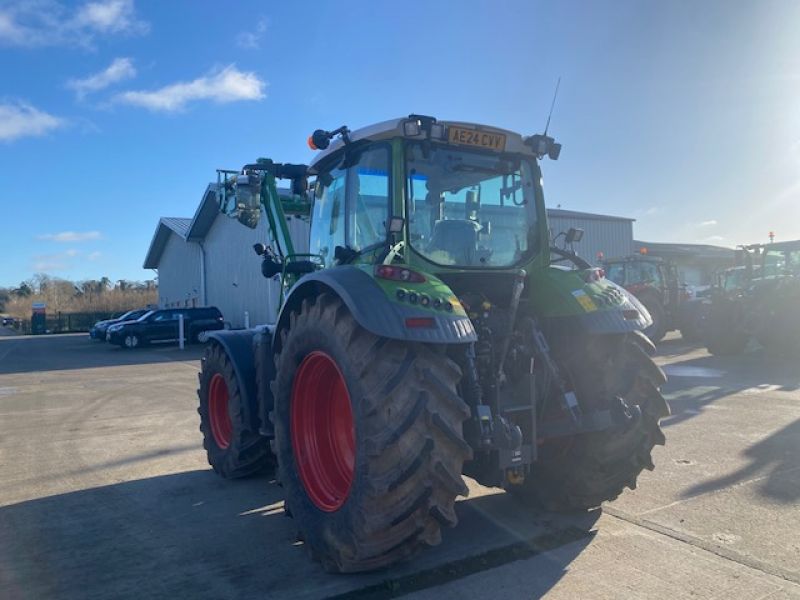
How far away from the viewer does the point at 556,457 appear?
4473 mm

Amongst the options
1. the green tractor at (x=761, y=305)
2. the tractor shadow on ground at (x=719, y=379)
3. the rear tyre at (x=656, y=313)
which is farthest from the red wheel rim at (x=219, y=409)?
the rear tyre at (x=656, y=313)

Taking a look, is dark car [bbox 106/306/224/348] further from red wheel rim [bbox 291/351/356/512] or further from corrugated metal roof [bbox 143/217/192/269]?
red wheel rim [bbox 291/351/356/512]

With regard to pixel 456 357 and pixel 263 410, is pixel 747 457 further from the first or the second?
pixel 263 410

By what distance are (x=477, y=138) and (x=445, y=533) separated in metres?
2.68

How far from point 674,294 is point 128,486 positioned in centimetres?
1587

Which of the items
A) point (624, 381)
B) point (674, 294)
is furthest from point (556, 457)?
point (674, 294)

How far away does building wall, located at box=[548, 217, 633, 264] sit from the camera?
29881mm

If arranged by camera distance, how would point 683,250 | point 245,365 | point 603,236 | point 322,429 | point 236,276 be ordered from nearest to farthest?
point 322,429 → point 245,365 → point 603,236 → point 236,276 → point 683,250

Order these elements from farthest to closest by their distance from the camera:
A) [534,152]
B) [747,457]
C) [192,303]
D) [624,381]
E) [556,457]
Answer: [192,303] < [747,457] < [534,152] < [556,457] < [624,381]

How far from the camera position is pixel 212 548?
4.27m

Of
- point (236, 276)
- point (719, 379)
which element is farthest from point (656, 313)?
point (236, 276)

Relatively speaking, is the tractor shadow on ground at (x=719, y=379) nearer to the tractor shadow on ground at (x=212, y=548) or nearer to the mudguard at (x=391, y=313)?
the tractor shadow on ground at (x=212, y=548)

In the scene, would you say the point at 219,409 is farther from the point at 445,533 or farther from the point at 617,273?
the point at 617,273

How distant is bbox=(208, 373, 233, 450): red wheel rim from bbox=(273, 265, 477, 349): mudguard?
10.3 ft
